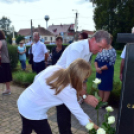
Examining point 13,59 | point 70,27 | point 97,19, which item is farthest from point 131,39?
point 70,27

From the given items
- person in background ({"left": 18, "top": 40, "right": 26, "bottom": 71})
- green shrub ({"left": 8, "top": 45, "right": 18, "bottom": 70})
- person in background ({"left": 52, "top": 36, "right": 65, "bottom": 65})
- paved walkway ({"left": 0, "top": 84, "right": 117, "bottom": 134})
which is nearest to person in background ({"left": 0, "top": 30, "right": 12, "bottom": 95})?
paved walkway ({"left": 0, "top": 84, "right": 117, "bottom": 134})

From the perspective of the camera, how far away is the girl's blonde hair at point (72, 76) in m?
1.56

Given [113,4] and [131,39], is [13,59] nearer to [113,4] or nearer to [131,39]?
[131,39]

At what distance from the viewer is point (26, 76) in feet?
20.9

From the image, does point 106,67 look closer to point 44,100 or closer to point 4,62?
point 44,100

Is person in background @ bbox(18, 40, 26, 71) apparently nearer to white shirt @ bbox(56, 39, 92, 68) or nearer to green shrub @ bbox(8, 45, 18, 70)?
green shrub @ bbox(8, 45, 18, 70)

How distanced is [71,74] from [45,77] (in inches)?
11.6

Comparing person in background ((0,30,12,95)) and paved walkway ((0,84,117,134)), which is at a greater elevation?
person in background ((0,30,12,95))

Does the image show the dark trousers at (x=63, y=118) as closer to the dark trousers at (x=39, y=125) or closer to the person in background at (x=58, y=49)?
the dark trousers at (x=39, y=125)

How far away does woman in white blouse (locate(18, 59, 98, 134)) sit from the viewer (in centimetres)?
159

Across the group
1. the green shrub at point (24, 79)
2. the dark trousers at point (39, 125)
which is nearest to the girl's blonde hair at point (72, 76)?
the dark trousers at point (39, 125)

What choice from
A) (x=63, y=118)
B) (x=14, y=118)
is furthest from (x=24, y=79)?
(x=63, y=118)

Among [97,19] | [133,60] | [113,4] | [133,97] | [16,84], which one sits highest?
[113,4]

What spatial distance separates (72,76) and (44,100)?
1.29 feet
